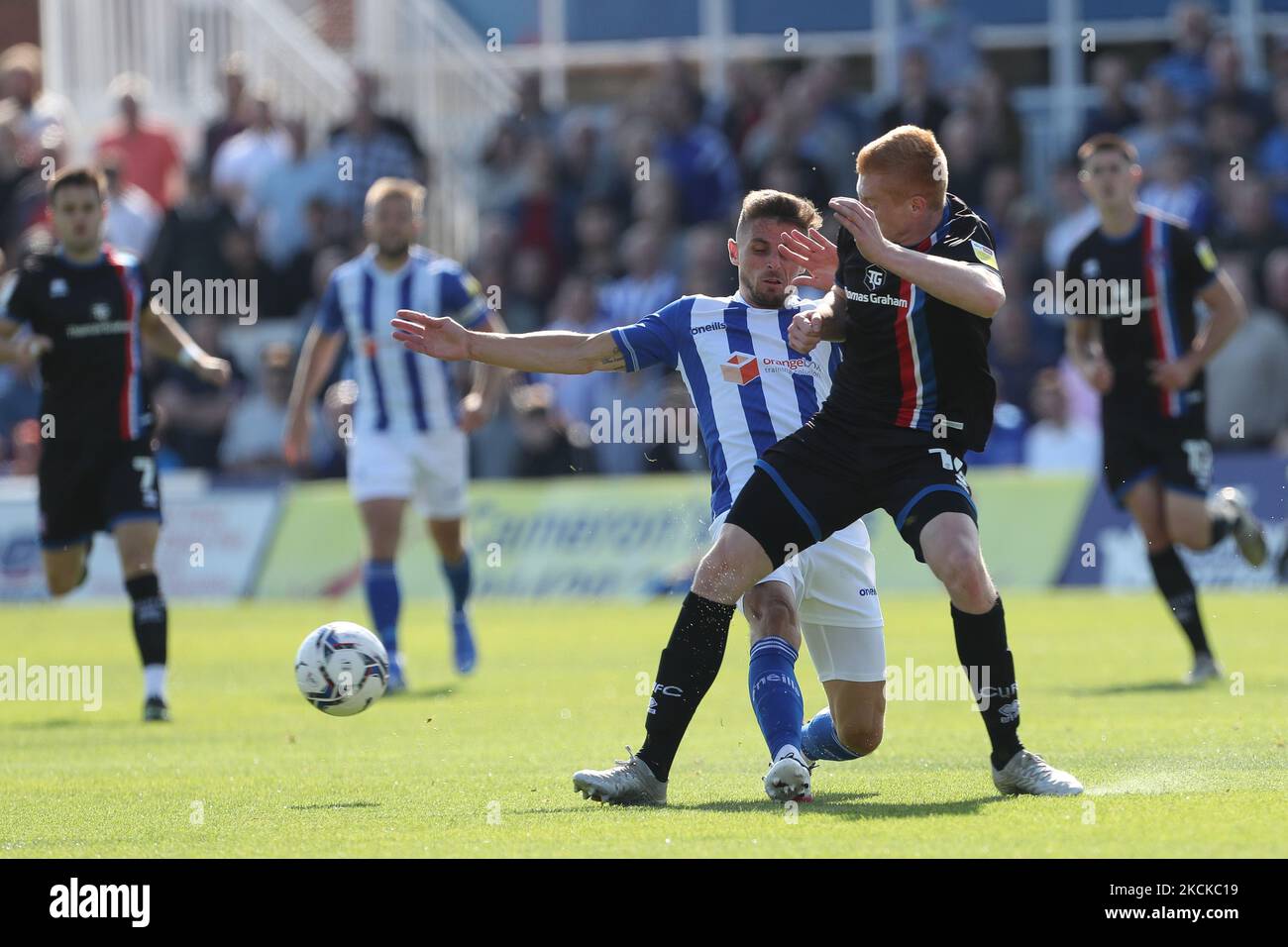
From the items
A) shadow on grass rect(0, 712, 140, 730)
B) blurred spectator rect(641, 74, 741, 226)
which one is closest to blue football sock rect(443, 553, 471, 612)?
shadow on grass rect(0, 712, 140, 730)

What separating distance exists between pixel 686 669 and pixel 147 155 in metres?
18.3

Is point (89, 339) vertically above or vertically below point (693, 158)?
below

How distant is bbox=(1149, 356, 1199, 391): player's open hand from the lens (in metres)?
12.1

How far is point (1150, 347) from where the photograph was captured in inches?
488

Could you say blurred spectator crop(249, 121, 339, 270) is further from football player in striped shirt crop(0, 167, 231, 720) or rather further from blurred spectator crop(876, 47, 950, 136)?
football player in striped shirt crop(0, 167, 231, 720)

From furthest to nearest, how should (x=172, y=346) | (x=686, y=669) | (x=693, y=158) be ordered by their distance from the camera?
(x=693, y=158) → (x=172, y=346) → (x=686, y=669)

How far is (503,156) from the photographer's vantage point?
2266 cm

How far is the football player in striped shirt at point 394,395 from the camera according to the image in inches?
514

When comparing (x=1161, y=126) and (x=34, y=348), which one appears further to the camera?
(x=1161, y=126)

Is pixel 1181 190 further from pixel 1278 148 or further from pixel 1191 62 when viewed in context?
pixel 1191 62

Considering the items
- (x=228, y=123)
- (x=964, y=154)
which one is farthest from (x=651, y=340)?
(x=228, y=123)

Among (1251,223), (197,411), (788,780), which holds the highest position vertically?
(1251,223)

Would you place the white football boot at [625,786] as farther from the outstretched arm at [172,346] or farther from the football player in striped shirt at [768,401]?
the outstretched arm at [172,346]

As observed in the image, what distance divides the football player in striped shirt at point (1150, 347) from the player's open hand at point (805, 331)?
205 inches
